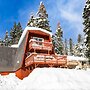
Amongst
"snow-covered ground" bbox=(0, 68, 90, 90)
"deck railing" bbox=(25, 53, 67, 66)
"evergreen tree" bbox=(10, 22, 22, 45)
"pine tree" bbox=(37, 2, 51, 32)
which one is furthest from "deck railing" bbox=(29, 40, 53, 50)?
"evergreen tree" bbox=(10, 22, 22, 45)

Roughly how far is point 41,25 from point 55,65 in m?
22.9

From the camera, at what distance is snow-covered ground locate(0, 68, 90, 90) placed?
72.4 feet

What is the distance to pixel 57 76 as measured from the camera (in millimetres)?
24297

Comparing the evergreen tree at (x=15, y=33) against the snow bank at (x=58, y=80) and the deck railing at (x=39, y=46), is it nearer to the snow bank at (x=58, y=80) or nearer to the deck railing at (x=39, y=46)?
the deck railing at (x=39, y=46)

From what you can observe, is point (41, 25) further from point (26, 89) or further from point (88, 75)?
point (26, 89)

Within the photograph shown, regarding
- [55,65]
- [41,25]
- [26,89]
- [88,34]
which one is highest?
[41,25]

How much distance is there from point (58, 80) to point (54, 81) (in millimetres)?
521

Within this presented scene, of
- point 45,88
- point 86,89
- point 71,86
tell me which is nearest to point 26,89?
point 45,88

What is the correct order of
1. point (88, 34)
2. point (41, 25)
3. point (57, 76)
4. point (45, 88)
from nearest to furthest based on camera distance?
point (45, 88) → point (57, 76) → point (88, 34) → point (41, 25)

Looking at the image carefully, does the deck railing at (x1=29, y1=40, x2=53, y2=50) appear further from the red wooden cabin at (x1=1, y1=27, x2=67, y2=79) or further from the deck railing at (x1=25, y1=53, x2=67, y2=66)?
the deck railing at (x1=25, y1=53, x2=67, y2=66)

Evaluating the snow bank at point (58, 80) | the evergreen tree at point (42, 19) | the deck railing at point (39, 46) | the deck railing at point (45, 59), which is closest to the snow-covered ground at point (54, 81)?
the snow bank at point (58, 80)

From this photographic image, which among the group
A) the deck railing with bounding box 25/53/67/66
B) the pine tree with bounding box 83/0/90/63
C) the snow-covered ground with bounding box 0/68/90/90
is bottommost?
the snow-covered ground with bounding box 0/68/90/90

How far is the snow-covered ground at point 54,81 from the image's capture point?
869 inches

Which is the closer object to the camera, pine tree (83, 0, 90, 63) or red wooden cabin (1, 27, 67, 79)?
red wooden cabin (1, 27, 67, 79)
